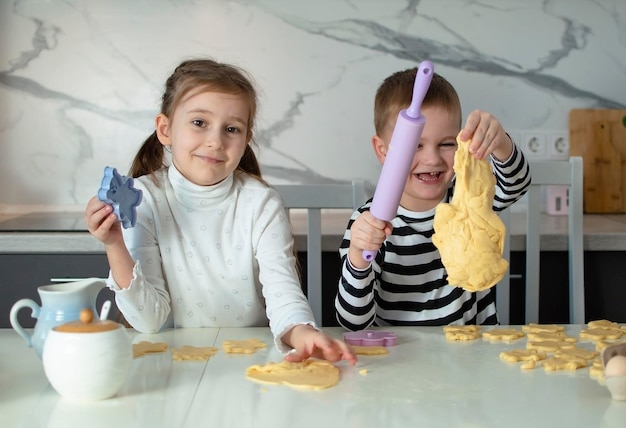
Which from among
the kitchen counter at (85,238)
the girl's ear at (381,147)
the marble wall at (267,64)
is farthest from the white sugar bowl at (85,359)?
the marble wall at (267,64)

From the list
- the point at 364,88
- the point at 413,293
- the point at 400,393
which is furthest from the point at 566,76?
the point at 400,393

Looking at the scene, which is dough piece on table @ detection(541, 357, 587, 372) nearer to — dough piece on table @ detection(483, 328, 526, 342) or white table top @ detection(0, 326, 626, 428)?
white table top @ detection(0, 326, 626, 428)

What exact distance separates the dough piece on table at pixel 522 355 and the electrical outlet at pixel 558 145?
1401 mm

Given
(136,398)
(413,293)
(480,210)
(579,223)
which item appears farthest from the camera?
(579,223)

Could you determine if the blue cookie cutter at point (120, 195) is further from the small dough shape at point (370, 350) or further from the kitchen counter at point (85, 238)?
the kitchen counter at point (85, 238)

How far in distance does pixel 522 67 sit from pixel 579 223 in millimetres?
678

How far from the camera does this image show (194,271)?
4.77 ft

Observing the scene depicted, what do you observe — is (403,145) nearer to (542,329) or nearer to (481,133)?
(481,133)

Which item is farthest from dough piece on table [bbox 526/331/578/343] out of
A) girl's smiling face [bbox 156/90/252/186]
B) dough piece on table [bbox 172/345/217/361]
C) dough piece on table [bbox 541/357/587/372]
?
girl's smiling face [bbox 156/90/252/186]

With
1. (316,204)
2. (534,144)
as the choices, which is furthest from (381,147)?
(534,144)

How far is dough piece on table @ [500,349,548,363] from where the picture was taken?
109 cm

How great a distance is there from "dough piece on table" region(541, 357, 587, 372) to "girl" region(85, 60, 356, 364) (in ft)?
1.52

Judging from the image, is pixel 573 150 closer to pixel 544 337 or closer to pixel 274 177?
pixel 274 177

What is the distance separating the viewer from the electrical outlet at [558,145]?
243 centimetres
